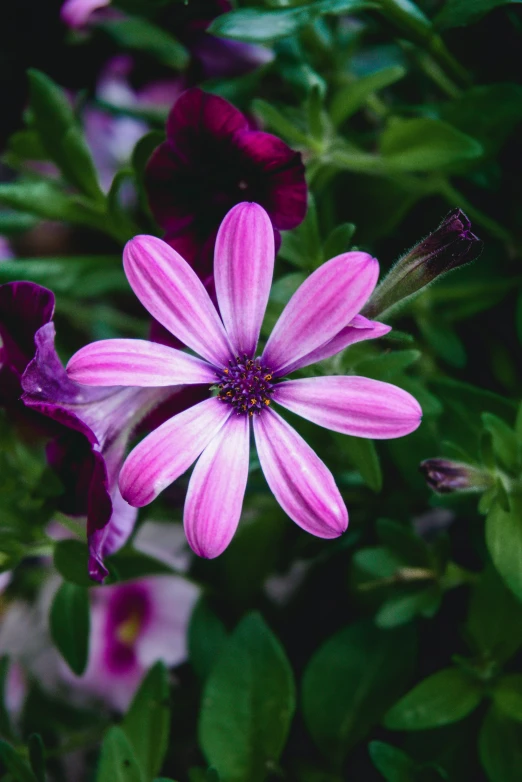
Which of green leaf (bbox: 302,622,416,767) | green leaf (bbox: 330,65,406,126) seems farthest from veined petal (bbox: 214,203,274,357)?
green leaf (bbox: 302,622,416,767)

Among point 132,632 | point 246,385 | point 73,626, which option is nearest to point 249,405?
point 246,385

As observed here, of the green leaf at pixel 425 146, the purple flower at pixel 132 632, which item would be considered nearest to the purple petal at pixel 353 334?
the green leaf at pixel 425 146

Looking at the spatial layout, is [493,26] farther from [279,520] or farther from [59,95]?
[279,520]

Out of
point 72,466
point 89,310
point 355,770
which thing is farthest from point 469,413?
point 89,310

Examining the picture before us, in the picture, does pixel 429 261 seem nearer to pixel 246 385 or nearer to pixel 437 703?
pixel 246 385

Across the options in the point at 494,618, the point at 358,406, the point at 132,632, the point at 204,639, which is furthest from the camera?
the point at 132,632

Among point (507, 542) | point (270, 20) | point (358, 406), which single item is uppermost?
point (270, 20)

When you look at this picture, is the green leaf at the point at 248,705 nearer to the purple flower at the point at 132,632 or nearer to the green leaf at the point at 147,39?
the purple flower at the point at 132,632

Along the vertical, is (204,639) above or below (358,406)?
below
